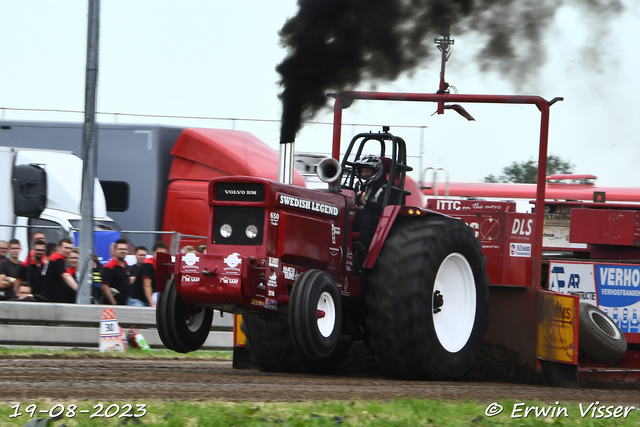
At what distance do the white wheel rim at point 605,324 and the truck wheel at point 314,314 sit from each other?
2698 mm

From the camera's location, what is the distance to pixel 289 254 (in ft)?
21.7

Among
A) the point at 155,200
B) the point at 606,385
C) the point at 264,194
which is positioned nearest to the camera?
the point at 264,194

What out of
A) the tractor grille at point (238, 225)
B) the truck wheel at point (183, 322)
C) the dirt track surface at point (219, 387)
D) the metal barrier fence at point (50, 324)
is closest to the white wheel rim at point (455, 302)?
the dirt track surface at point (219, 387)

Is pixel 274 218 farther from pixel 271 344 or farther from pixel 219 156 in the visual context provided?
pixel 219 156

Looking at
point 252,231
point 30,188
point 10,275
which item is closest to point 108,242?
point 10,275

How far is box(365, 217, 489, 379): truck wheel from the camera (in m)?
6.79

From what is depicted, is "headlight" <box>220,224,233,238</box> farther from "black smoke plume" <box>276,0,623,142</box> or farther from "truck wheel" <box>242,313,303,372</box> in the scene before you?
"black smoke plume" <box>276,0,623,142</box>

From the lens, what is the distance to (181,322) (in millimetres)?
6848

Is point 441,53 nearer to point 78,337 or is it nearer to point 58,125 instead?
point 78,337

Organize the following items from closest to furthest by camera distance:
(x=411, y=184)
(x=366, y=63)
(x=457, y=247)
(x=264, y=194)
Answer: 1. (x=264, y=194)
2. (x=457, y=247)
3. (x=366, y=63)
4. (x=411, y=184)

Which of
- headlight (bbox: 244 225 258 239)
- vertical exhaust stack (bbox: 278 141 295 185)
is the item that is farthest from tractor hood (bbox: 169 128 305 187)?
headlight (bbox: 244 225 258 239)

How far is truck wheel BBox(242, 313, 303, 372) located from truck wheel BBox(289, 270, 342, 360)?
3.37 ft

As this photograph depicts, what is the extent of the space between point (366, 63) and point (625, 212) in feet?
11.0

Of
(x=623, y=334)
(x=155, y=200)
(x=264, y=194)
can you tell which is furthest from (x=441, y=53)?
(x=155, y=200)
